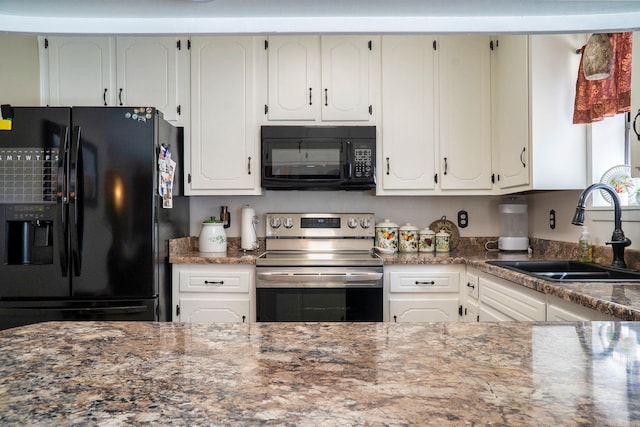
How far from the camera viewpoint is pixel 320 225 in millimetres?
3102

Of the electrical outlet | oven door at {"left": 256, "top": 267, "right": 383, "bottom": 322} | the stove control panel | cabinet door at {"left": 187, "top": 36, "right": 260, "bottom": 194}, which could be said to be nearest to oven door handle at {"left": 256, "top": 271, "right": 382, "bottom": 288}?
oven door at {"left": 256, "top": 267, "right": 383, "bottom": 322}

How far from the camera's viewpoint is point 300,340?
2.44 ft

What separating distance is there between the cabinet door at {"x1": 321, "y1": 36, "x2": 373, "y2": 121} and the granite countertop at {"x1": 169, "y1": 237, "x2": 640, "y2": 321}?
3.26ft

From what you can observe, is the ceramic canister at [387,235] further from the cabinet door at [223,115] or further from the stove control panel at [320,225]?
the cabinet door at [223,115]

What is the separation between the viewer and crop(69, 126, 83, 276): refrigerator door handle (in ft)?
7.53

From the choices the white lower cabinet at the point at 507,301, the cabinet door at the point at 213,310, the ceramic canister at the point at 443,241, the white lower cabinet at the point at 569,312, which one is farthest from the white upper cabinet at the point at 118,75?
the white lower cabinet at the point at 569,312

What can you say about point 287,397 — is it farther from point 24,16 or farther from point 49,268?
point 49,268

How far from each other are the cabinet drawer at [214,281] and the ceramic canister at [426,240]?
1231 mm

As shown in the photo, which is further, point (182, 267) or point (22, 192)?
point (182, 267)

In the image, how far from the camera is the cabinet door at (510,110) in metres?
2.39

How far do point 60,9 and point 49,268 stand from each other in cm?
224

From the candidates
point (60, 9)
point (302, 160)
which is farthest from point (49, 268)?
point (60, 9)

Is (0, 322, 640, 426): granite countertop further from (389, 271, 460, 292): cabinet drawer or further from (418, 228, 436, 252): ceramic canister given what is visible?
(418, 228, 436, 252): ceramic canister

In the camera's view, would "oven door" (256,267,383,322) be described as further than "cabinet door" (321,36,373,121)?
No
